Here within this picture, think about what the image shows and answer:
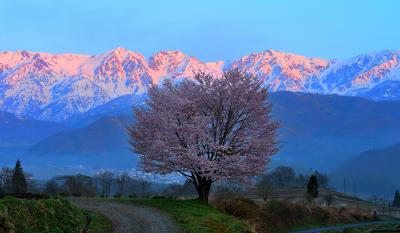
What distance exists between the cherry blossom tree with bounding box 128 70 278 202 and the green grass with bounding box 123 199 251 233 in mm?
3111

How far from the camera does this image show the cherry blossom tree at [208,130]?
4350 centimetres

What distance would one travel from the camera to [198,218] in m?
34.9

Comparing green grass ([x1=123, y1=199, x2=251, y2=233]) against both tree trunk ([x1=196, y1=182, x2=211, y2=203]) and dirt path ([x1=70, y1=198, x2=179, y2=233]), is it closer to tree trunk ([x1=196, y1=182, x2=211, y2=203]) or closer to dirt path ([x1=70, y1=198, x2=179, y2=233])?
dirt path ([x1=70, y1=198, x2=179, y2=233])

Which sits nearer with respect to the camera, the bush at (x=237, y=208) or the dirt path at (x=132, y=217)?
the dirt path at (x=132, y=217)

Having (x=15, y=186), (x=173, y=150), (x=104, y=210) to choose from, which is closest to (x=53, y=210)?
(x=104, y=210)

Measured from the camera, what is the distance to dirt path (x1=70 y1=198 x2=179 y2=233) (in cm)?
3017

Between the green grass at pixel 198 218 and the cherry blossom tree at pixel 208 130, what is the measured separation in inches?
122

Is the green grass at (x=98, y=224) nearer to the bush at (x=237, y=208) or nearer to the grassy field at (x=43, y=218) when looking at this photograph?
the grassy field at (x=43, y=218)

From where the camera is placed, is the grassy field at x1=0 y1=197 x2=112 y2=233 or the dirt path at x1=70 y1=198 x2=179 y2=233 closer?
the grassy field at x1=0 y1=197 x2=112 y2=233

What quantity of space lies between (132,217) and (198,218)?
12.9 ft

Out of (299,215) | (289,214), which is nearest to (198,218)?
(289,214)

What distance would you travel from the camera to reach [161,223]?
3241 cm

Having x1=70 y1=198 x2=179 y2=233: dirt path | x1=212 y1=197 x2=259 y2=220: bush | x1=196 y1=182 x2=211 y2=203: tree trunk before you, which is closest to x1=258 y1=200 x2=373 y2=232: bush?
x1=212 y1=197 x2=259 y2=220: bush

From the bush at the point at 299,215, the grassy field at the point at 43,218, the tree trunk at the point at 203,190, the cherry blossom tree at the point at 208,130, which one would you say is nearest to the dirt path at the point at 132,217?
the grassy field at the point at 43,218
